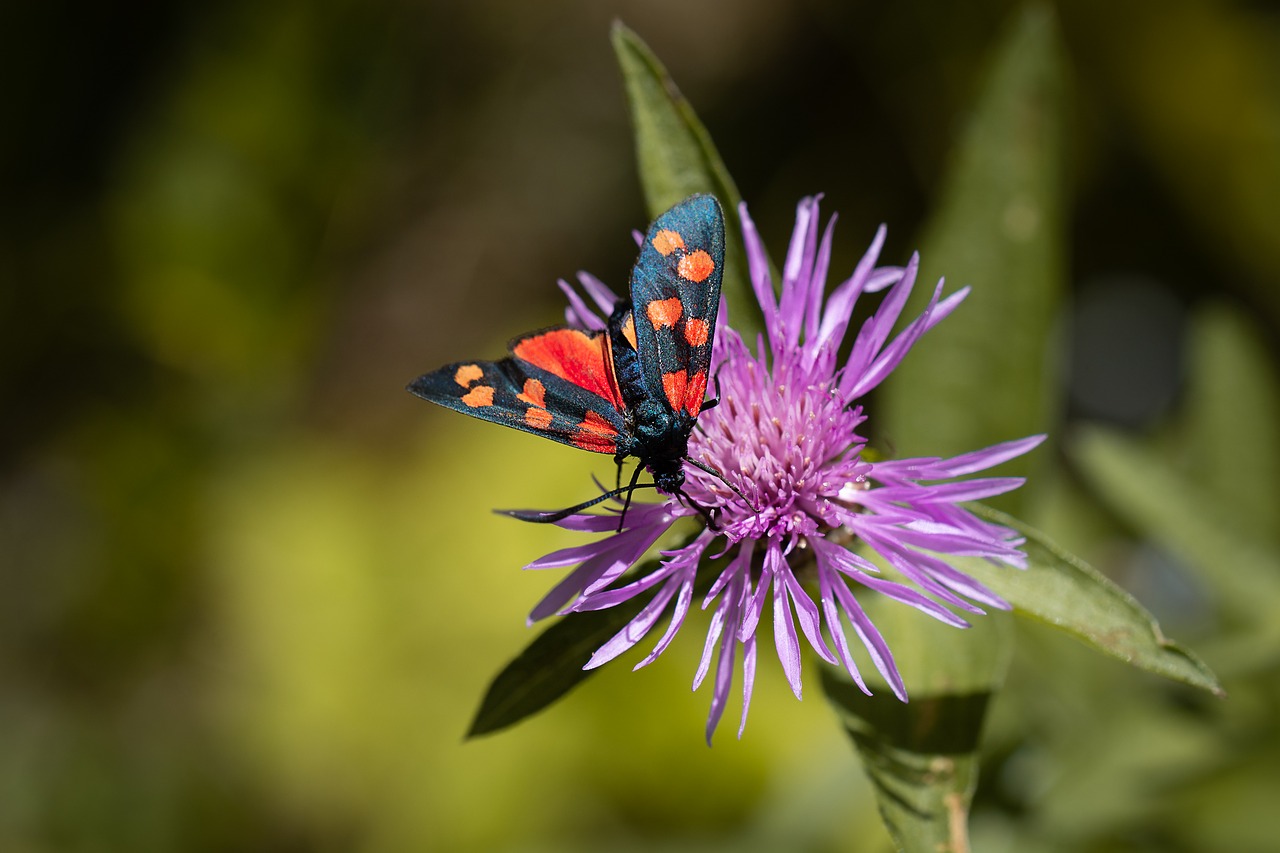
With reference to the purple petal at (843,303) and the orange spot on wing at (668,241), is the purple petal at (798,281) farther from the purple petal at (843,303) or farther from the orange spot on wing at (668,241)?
the orange spot on wing at (668,241)

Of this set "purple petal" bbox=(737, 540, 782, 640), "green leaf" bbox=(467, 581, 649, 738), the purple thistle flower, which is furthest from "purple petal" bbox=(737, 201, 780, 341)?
"green leaf" bbox=(467, 581, 649, 738)

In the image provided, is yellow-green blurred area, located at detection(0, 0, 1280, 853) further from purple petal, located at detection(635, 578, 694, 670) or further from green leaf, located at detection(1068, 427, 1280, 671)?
purple petal, located at detection(635, 578, 694, 670)

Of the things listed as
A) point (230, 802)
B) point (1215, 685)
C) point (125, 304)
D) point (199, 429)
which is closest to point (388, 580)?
point (230, 802)

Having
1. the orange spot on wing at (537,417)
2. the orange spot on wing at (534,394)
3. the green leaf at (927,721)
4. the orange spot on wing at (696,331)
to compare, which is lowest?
the green leaf at (927,721)

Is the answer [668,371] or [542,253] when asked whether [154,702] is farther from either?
[668,371]

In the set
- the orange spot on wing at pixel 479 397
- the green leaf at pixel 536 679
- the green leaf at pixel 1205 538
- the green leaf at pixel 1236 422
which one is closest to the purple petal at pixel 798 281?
the orange spot on wing at pixel 479 397

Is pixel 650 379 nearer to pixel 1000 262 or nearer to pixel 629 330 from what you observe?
pixel 629 330
